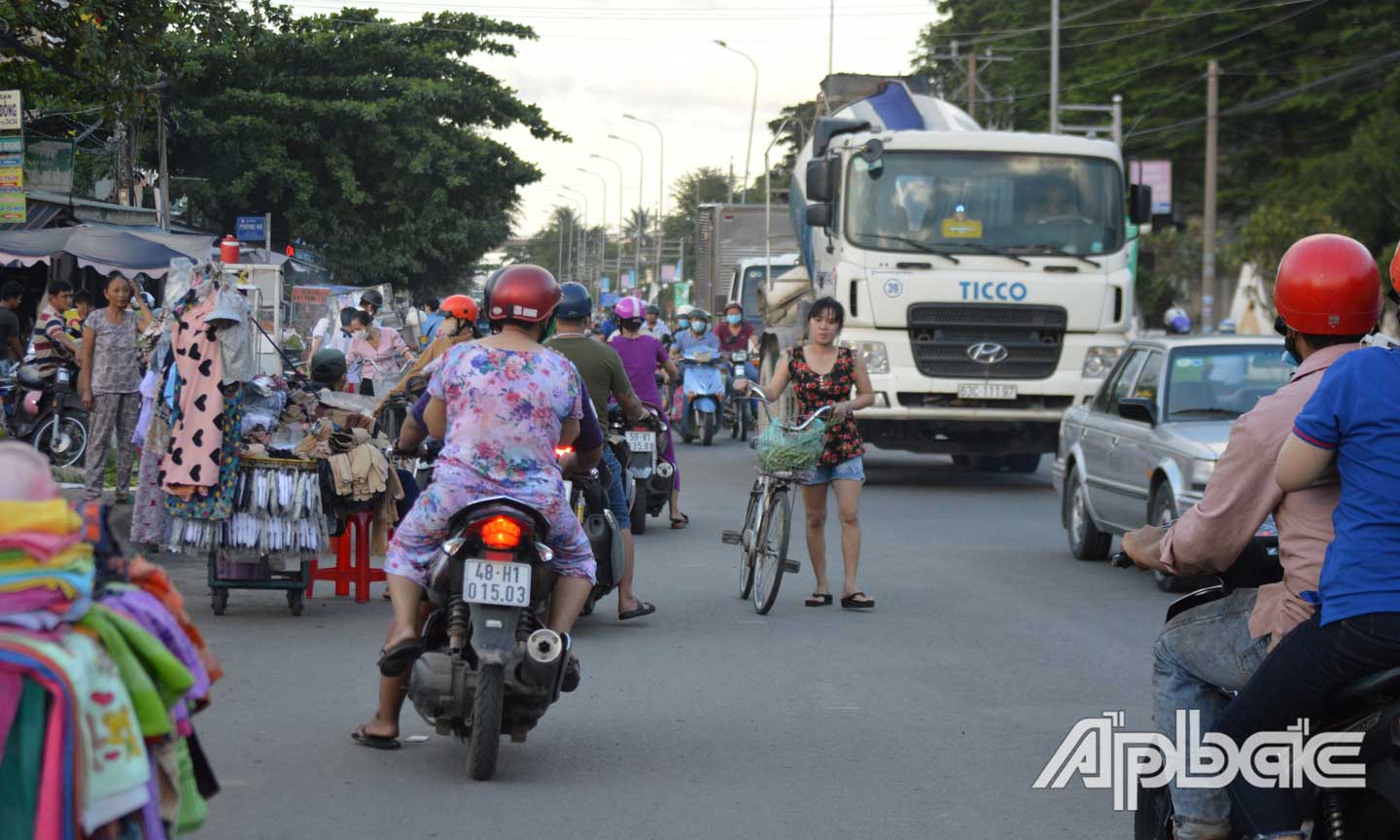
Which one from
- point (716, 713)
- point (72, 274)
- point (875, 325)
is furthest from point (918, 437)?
point (72, 274)

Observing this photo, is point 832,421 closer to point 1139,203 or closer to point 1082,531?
point 1082,531

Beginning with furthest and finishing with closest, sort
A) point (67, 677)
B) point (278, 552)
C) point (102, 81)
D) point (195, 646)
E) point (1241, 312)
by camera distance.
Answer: point (1241, 312)
point (102, 81)
point (278, 552)
point (195, 646)
point (67, 677)

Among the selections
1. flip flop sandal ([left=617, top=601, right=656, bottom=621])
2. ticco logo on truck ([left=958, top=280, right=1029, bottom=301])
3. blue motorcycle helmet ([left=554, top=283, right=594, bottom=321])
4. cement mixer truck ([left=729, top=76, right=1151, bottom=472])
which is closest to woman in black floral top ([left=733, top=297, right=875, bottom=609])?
flip flop sandal ([left=617, top=601, right=656, bottom=621])

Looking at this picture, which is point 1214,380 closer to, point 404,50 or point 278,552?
point 278,552

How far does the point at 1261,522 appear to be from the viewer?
4.02m

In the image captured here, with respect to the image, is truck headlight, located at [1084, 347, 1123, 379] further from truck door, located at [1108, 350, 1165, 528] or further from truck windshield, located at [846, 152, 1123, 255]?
truck door, located at [1108, 350, 1165, 528]

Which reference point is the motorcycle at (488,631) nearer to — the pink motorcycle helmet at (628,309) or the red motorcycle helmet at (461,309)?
the red motorcycle helmet at (461,309)

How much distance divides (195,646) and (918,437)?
50.9 feet

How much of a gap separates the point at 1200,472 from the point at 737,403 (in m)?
15.9

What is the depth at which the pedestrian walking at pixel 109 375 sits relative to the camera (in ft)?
43.4

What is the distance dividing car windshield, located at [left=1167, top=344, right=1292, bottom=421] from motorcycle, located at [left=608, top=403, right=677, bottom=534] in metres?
3.48

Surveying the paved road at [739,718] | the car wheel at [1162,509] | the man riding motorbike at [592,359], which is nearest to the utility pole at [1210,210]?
the paved road at [739,718]

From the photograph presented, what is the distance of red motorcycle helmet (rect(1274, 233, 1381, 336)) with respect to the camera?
159 inches

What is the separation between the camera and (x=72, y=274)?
2653 centimetres
